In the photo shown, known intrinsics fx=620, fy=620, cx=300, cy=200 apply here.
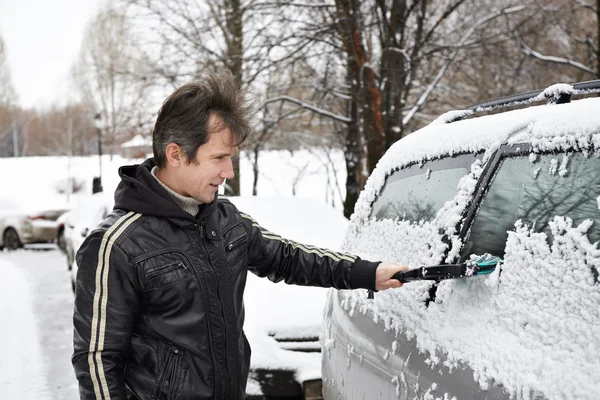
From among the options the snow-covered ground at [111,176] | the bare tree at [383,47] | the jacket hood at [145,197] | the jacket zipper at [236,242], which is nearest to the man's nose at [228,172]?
the jacket hood at [145,197]

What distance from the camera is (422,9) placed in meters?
9.27

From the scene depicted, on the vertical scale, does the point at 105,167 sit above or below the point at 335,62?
below

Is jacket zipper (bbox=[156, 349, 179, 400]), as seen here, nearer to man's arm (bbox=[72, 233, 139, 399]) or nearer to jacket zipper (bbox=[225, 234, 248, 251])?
man's arm (bbox=[72, 233, 139, 399])

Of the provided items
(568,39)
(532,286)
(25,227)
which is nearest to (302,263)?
(532,286)

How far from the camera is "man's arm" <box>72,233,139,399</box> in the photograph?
67.3 inches

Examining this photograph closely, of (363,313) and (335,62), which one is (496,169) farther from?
(335,62)

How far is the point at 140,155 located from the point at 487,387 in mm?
15953

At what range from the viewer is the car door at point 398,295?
1.76 meters

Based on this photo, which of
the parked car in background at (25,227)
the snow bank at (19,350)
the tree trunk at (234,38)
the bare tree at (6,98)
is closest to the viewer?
the snow bank at (19,350)

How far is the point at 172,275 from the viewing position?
5.94 feet

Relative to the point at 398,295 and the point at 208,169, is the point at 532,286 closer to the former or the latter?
the point at 398,295

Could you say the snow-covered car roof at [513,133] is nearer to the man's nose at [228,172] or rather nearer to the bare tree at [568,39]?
the man's nose at [228,172]

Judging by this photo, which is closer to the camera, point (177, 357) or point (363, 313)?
point (177, 357)

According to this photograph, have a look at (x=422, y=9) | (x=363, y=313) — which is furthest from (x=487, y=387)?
(x=422, y=9)
